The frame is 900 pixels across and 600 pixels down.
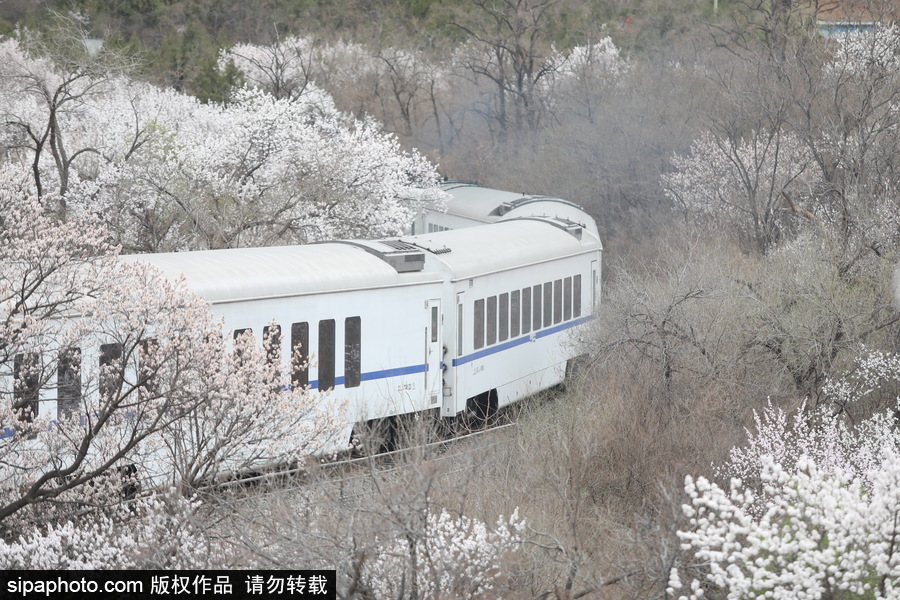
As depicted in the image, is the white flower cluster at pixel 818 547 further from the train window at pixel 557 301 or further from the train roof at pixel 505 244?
the train window at pixel 557 301

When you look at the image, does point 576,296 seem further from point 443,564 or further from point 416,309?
point 443,564

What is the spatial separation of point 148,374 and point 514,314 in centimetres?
830

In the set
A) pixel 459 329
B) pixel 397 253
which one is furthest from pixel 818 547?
pixel 459 329

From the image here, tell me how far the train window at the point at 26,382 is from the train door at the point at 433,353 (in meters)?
5.49

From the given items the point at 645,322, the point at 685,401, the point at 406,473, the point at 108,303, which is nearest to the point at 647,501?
the point at 685,401

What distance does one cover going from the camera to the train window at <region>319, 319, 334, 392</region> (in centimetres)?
1240

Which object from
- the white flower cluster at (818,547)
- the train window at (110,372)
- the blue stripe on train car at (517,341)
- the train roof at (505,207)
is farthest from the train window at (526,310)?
the white flower cluster at (818,547)

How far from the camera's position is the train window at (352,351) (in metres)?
12.7

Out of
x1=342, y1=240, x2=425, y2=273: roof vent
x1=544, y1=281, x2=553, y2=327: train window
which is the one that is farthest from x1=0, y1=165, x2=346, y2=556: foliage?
x1=544, y1=281, x2=553, y2=327: train window

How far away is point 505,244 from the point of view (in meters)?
16.5

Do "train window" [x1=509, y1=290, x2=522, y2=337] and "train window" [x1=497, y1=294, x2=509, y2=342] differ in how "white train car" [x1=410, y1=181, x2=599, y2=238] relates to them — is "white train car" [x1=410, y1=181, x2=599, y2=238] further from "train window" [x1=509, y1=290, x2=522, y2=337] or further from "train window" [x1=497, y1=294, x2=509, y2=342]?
"train window" [x1=497, y1=294, x2=509, y2=342]

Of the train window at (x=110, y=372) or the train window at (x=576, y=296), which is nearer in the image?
the train window at (x=110, y=372)

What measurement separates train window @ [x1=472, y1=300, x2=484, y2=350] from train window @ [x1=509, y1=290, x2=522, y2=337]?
1082 millimetres

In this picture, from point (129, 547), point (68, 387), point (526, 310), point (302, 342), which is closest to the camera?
point (129, 547)
